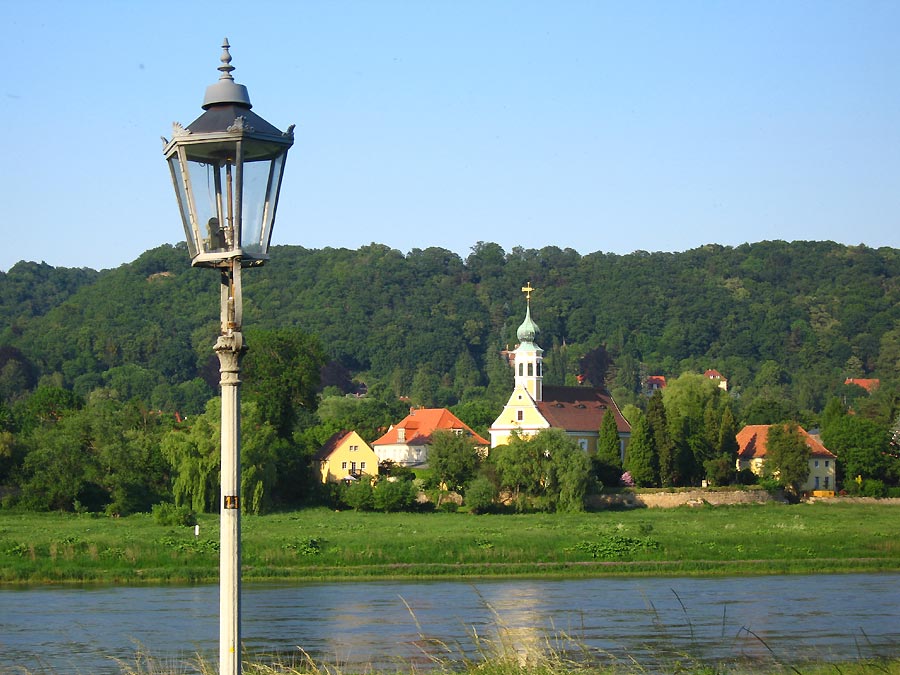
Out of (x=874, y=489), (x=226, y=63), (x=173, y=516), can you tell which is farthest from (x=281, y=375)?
(x=226, y=63)

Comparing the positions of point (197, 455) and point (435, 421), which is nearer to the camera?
point (197, 455)

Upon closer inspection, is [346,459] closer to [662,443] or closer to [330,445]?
[330,445]

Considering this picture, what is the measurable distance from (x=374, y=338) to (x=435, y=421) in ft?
328

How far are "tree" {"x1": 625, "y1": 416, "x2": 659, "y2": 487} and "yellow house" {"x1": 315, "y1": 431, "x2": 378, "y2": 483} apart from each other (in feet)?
51.3

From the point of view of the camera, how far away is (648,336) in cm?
19938

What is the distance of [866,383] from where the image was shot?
543 feet

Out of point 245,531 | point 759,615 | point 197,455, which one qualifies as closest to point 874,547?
point 759,615

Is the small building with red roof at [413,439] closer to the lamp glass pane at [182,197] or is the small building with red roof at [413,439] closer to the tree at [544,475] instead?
the tree at [544,475]

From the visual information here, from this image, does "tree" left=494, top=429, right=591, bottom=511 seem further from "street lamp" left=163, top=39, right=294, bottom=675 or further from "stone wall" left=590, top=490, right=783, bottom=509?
"street lamp" left=163, top=39, right=294, bottom=675

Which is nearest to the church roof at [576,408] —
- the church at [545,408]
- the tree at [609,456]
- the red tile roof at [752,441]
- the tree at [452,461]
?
the church at [545,408]

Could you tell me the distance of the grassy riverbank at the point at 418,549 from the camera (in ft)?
137

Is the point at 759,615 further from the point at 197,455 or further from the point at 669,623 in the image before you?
the point at 197,455

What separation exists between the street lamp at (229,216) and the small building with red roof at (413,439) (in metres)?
75.5

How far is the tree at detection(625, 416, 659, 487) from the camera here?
69.7 m
